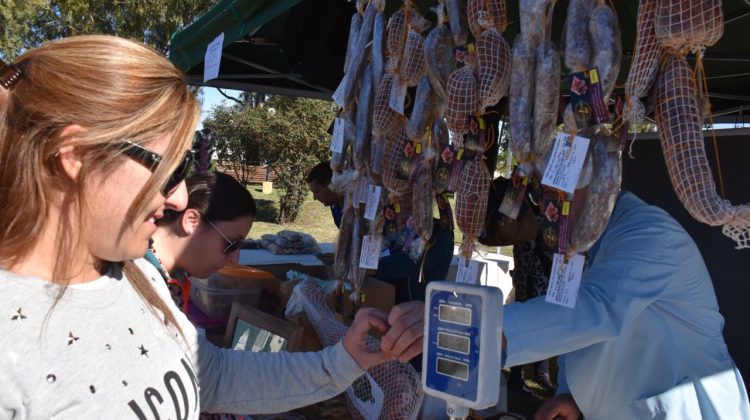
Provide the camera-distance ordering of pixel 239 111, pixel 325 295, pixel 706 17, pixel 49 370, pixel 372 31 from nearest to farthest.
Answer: pixel 49 370 < pixel 706 17 < pixel 372 31 < pixel 325 295 < pixel 239 111

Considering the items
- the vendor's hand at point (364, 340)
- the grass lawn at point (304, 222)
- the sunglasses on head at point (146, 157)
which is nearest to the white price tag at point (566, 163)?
the vendor's hand at point (364, 340)

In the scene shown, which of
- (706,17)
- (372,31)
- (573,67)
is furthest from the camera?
(372,31)

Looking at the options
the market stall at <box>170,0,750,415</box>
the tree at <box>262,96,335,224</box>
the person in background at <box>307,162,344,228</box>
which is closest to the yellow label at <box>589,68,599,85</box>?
the market stall at <box>170,0,750,415</box>

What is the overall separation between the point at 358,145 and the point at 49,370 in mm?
1351

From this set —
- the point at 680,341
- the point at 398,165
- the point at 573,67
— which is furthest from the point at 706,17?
the point at 398,165

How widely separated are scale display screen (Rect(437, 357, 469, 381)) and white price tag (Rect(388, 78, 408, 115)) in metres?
1.05

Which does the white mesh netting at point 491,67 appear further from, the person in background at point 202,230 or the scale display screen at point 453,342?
the person in background at point 202,230

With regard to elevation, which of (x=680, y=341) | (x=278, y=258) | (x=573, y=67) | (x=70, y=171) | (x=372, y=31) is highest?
(x=372, y=31)

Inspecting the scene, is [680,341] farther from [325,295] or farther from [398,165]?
[325,295]

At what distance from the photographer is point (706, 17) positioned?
102cm

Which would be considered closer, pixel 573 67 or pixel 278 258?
pixel 573 67

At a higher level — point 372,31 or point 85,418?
point 372,31

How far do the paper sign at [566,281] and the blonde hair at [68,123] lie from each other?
2.72ft

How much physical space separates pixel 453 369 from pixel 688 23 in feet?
2.56
